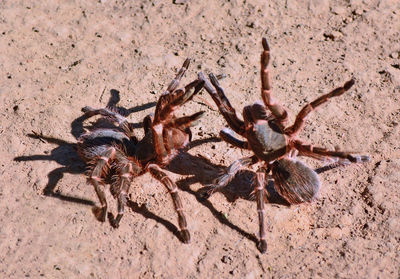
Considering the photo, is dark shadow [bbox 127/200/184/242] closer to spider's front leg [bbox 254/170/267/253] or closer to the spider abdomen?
spider's front leg [bbox 254/170/267/253]

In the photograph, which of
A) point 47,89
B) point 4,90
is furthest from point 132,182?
point 4,90

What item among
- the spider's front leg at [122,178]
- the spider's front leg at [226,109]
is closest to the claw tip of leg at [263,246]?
the spider's front leg at [226,109]

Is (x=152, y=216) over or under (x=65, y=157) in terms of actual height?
under

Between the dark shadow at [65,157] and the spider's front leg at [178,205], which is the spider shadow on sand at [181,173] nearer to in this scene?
the dark shadow at [65,157]

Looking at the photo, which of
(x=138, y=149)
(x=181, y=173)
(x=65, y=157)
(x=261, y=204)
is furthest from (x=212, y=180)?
(x=65, y=157)

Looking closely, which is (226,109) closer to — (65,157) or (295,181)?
(295,181)

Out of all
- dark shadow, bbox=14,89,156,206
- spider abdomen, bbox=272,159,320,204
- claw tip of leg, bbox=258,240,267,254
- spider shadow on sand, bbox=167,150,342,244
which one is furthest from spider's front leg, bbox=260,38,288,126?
dark shadow, bbox=14,89,156,206
